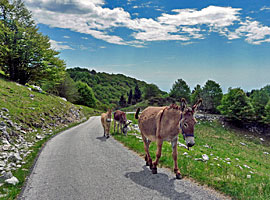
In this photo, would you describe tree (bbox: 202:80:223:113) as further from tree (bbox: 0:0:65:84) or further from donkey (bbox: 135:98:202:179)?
donkey (bbox: 135:98:202:179)

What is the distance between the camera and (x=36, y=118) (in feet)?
64.1

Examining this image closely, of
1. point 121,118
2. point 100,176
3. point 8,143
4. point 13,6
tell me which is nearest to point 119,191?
point 100,176

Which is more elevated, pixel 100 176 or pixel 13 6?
pixel 13 6

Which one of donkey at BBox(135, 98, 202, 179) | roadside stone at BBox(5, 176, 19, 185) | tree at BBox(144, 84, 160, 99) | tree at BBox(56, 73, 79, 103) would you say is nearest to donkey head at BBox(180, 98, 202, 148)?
donkey at BBox(135, 98, 202, 179)

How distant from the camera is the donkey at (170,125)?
570 centimetres

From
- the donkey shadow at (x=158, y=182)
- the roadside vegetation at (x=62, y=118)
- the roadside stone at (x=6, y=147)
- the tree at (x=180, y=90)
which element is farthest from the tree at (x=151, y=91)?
the donkey shadow at (x=158, y=182)

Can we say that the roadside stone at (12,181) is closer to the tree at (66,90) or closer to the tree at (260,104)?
the tree at (260,104)

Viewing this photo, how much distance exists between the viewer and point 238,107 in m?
52.7

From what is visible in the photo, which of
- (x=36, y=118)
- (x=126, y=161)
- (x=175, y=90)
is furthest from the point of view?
(x=175, y=90)

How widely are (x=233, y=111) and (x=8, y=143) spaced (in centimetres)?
5702

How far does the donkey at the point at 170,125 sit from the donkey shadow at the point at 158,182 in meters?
0.36

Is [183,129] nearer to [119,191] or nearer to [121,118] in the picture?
[119,191]

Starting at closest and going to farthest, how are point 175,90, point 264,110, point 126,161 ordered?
point 126,161, point 264,110, point 175,90

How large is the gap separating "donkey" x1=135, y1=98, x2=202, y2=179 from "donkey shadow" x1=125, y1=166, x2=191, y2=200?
0.36 metres
